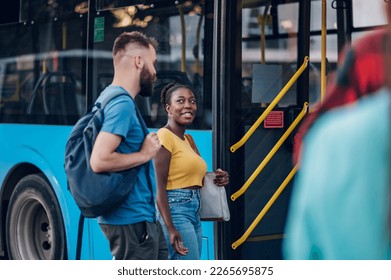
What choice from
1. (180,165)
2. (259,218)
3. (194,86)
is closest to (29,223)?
(194,86)

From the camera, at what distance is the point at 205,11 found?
602cm

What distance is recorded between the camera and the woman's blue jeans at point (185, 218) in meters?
5.35

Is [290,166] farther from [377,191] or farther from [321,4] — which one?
[377,191]

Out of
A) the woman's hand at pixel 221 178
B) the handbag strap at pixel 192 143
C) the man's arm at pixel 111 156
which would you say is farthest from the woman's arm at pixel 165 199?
the man's arm at pixel 111 156

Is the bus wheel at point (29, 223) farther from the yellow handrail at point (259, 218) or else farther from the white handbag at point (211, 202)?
the white handbag at point (211, 202)

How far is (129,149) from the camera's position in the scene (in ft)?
15.8

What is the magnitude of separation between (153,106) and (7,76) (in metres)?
1.93

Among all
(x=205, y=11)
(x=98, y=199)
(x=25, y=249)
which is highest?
(x=205, y=11)

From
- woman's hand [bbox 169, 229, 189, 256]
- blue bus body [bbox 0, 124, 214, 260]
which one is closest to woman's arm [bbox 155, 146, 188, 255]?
woman's hand [bbox 169, 229, 189, 256]

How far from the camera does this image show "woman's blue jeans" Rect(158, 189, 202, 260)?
535 centimetres

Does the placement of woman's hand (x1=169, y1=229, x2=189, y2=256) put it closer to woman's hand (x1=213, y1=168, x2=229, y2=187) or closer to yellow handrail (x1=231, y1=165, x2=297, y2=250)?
woman's hand (x1=213, y1=168, x2=229, y2=187)

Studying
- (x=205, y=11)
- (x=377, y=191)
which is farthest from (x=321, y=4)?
(x=377, y=191)

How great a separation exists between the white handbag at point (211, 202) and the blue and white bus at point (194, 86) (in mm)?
324
